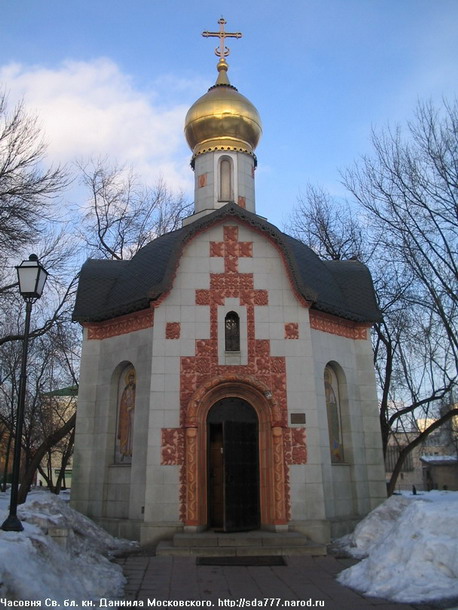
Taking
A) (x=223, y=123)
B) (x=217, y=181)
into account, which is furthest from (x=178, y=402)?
(x=223, y=123)

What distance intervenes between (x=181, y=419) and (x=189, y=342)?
1865mm

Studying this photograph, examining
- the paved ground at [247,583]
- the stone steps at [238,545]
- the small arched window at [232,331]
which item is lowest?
the paved ground at [247,583]

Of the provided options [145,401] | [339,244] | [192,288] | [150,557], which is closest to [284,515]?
[150,557]

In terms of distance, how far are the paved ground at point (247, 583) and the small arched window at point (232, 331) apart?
16.2ft

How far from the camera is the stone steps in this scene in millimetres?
11172

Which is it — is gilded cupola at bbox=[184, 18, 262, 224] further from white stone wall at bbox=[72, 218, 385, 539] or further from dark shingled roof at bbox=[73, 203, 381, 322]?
white stone wall at bbox=[72, 218, 385, 539]

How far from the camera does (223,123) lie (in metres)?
19.1

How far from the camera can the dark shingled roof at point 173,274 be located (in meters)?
14.1

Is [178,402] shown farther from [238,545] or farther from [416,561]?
[416,561]

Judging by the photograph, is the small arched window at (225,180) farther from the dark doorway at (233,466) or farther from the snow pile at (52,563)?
the snow pile at (52,563)

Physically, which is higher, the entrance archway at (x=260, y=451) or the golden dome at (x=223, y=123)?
the golden dome at (x=223, y=123)

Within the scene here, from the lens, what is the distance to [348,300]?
1652 cm

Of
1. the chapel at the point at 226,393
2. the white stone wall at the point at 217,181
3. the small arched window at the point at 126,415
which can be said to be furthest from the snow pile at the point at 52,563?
the white stone wall at the point at 217,181

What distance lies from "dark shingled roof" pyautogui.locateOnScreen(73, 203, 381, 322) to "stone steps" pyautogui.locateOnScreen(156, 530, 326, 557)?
5564mm
